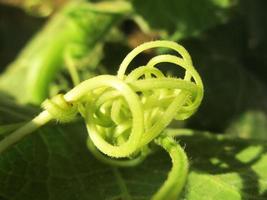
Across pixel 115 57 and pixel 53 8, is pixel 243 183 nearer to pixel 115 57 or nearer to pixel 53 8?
pixel 115 57

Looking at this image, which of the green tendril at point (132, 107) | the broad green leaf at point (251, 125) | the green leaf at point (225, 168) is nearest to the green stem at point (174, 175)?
the green tendril at point (132, 107)

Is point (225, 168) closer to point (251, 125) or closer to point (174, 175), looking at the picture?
point (174, 175)

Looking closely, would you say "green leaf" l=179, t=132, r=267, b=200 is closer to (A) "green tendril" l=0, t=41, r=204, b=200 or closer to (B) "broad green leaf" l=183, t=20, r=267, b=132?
(A) "green tendril" l=0, t=41, r=204, b=200

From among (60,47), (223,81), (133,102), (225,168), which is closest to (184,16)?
(223,81)

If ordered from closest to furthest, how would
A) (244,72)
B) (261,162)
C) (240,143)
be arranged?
1. (261,162)
2. (240,143)
3. (244,72)

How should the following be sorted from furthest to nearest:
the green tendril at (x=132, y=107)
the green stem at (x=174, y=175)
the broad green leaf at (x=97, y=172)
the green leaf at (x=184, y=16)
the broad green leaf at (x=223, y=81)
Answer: the broad green leaf at (x=223, y=81), the green leaf at (x=184, y=16), the broad green leaf at (x=97, y=172), the green tendril at (x=132, y=107), the green stem at (x=174, y=175)

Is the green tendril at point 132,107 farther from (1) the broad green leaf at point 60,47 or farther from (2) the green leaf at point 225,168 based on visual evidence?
(1) the broad green leaf at point 60,47

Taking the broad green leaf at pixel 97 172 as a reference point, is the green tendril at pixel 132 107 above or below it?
above

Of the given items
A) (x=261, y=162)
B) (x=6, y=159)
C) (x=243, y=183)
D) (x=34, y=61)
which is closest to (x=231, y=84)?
(x=34, y=61)

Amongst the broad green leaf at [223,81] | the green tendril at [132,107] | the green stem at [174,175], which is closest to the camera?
the green stem at [174,175]
